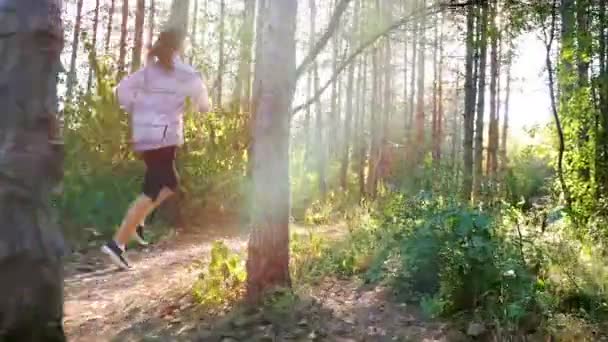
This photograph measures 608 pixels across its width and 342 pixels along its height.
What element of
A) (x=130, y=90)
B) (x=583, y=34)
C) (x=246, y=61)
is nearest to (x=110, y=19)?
(x=246, y=61)

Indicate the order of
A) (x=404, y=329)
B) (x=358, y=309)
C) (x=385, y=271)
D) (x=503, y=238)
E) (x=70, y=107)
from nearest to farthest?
(x=404, y=329), (x=358, y=309), (x=503, y=238), (x=385, y=271), (x=70, y=107)

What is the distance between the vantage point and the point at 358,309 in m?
4.30

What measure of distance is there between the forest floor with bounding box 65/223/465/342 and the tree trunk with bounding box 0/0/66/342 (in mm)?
1979

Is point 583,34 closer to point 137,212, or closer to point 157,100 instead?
point 157,100

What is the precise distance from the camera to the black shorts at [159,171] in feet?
14.3

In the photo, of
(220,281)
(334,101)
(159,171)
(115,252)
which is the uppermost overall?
(334,101)

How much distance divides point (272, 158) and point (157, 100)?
0.89 meters

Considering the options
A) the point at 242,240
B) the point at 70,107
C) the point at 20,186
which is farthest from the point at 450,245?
the point at 70,107

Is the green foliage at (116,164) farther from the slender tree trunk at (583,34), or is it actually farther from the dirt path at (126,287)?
the slender tree trunk at (583,34)

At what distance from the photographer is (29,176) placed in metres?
1.85

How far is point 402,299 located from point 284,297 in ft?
3.13

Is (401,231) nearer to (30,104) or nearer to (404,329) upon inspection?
(404,329)

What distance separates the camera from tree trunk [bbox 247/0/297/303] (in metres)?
4.25

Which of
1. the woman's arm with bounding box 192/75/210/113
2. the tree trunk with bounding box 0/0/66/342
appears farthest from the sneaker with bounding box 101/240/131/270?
the tree trunk with bounding box 0/0/66/342
